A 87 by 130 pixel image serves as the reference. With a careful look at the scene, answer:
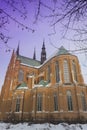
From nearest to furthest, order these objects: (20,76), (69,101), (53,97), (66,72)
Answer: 1. (69,101)
2. (53,97)
3. (66,72)
4. (20,76)

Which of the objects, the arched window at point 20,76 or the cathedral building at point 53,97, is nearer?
the cathedral building at point 53,97

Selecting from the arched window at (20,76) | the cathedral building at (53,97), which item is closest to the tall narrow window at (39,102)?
the cathedral building at (53,97)

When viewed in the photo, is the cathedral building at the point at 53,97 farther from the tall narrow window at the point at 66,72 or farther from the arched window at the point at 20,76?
the arched window at the point at 20,76

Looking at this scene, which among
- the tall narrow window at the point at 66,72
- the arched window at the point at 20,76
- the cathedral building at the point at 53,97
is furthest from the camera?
the arched window at the point at 20,76

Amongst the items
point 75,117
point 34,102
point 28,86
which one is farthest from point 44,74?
point 75,117

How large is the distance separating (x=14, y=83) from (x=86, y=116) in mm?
15468

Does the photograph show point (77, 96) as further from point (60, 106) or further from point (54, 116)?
point (54, 116)

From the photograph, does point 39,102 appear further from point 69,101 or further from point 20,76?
point 20,76

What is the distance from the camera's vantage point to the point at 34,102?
2267 cm

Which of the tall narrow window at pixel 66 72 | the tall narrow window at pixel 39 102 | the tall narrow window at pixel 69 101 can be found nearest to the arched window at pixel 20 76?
the tall narrow window at pixel 39 102

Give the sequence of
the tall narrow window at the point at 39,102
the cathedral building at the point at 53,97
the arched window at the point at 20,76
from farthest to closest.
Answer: the arched window at the point at 20,76 → the tall narrow window at the point at 39,102 → the cathedral building at the point at 53,97

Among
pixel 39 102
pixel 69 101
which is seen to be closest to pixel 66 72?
pixel 69 101

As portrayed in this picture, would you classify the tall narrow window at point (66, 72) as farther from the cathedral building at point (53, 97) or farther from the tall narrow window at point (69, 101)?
the tall narrow window at point (69, 101)

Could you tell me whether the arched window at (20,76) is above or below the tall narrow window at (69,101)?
above
